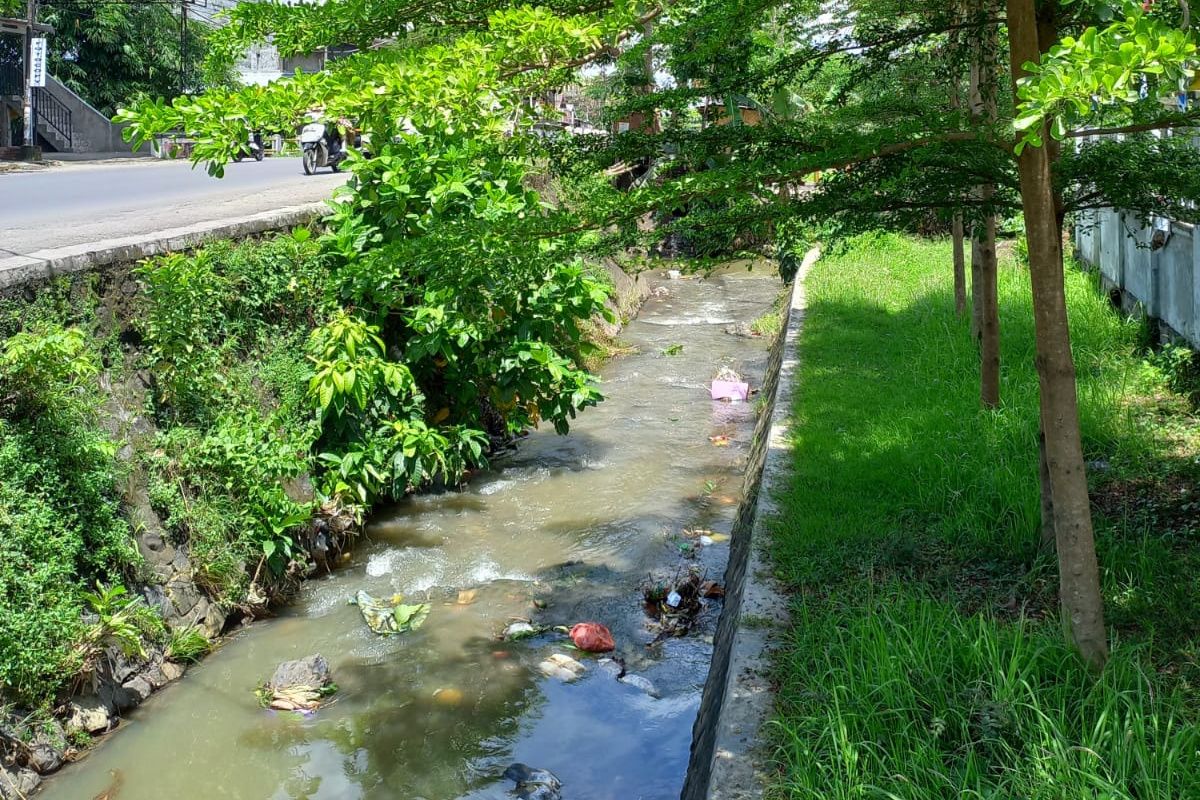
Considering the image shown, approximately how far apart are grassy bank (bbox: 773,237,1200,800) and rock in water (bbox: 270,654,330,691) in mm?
2666

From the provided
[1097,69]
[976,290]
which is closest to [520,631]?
[976,290]

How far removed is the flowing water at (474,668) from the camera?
5.32m

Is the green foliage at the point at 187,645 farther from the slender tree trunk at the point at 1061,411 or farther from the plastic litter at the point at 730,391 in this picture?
the plastic litter at the point at 730,391

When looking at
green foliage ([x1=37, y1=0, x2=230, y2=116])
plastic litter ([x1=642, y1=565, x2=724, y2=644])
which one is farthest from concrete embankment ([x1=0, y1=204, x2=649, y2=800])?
green foliage ([x1=37, y1=0, x2=230, y2=116])

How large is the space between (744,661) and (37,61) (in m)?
26.1

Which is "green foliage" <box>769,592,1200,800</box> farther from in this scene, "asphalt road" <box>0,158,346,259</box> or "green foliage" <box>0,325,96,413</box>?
"asphalt road" <box>0,158,346,259</box>

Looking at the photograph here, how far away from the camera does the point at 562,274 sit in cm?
870

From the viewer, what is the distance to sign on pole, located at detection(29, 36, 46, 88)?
970 inches

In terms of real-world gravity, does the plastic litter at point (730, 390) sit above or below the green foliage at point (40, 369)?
below

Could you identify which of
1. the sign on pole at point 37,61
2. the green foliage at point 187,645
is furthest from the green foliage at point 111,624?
the sign on pole at point 37,61

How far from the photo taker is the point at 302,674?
6094mm

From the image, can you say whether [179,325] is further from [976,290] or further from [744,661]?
[976,290]

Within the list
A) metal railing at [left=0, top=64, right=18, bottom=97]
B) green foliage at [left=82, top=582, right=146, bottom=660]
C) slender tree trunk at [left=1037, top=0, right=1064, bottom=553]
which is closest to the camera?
slender tree trunk at [left=1037, top=0, right=1064, bottom=553]

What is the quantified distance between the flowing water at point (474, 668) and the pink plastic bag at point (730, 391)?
210 cm
